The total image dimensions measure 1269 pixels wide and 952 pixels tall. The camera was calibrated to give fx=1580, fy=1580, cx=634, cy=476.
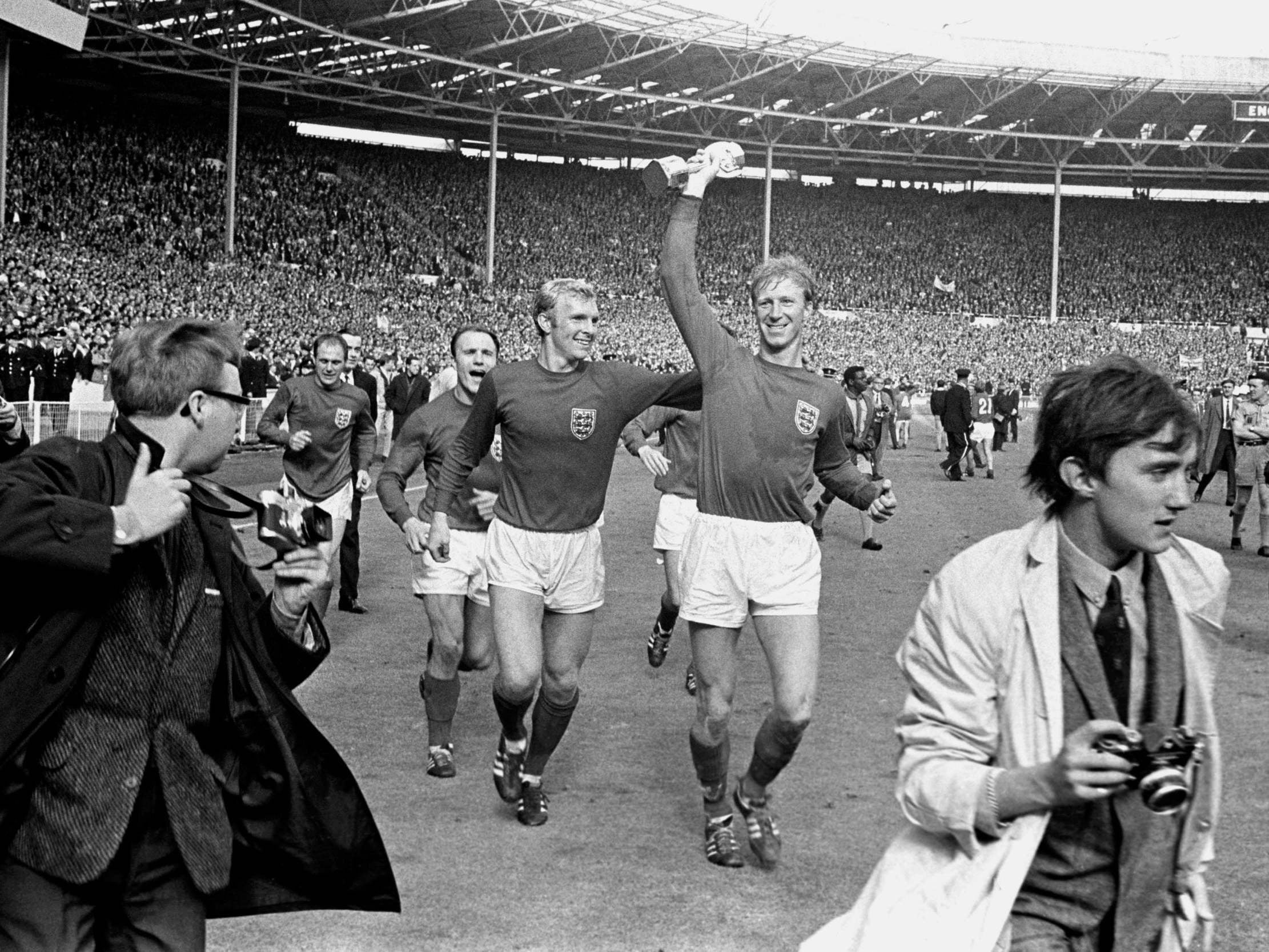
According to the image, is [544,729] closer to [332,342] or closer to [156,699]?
[156,699]

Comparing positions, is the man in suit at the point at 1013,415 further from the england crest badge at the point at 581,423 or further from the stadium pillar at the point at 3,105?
the england crest badge at the point at 581,423

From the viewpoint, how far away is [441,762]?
666 cm

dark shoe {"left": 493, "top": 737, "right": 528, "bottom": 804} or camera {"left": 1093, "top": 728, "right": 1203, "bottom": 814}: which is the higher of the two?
camera {"left": 1093, "top": 728, "right": 1203, "bottom": 814}

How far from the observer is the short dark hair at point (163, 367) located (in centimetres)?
312

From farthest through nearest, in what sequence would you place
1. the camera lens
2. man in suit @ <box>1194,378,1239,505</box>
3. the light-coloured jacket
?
man in suit @ <box>1194,378,1239,505</box> → the light-coloured jacket → the camera lens

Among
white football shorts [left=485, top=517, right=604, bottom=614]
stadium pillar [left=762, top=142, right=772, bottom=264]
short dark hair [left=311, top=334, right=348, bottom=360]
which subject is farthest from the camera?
stadium pillar [left=762, top=142, right=772, bottom=264]

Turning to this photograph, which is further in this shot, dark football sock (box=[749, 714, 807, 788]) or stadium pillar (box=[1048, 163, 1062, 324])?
stadium pillar (box=[1048, 163, 1062, 324])

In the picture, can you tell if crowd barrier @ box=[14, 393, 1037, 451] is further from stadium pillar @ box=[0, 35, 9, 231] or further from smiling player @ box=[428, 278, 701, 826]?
stadium pillar @ box=[0, 35, 9, 231]

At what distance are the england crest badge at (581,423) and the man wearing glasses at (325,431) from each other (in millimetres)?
3857

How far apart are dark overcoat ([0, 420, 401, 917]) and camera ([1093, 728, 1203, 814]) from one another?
1560mm

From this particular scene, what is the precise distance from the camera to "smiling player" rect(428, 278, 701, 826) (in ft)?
19.7

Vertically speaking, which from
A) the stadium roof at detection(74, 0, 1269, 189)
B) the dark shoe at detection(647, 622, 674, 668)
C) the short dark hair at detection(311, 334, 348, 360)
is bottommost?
the dark shoe at detection(647, 622, 674, 668)

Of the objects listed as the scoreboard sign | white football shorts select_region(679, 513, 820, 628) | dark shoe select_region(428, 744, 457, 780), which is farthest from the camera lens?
the scoreboard sign

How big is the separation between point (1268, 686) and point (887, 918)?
22.5ft
